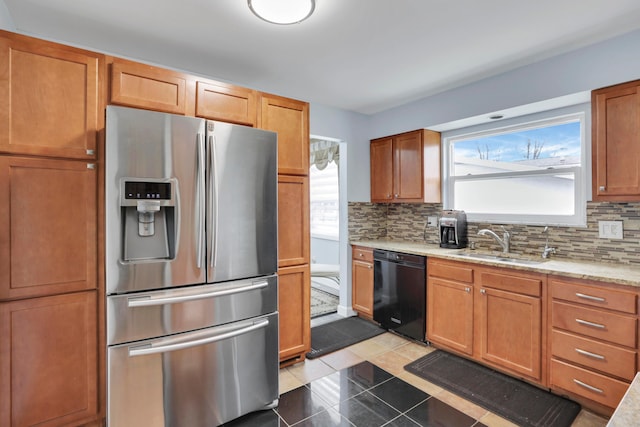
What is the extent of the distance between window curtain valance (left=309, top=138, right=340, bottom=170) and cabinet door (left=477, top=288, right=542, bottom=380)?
9.06 ft

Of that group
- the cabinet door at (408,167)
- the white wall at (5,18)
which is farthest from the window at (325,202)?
the white wall at (5,18)

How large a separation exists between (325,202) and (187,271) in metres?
3.51

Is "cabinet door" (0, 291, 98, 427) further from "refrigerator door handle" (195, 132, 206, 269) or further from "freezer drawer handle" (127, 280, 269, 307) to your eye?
"refrigerator door handle" (195, 132, 206, 269)

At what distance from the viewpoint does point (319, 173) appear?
530cm

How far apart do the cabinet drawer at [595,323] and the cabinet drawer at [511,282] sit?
15 cm

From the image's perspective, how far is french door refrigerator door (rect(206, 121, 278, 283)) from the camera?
1928 millimetres

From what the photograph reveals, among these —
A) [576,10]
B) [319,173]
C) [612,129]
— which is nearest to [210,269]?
[576,10]

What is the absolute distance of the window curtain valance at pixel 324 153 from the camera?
185 inches

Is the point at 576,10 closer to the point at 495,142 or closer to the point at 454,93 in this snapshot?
the point at 454,93

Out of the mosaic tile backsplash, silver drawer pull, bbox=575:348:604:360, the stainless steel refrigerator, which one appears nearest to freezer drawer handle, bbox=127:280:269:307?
the stainless steel refrigerator

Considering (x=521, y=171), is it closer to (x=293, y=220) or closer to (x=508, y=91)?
(x=508, y=91)

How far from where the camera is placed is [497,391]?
91.4 inches

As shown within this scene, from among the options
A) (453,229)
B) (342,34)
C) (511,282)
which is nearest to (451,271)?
(511,282)

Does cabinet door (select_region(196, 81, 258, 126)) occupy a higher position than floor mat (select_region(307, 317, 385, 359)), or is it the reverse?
cabinet door (select_region(196, 81, 258, 126))
